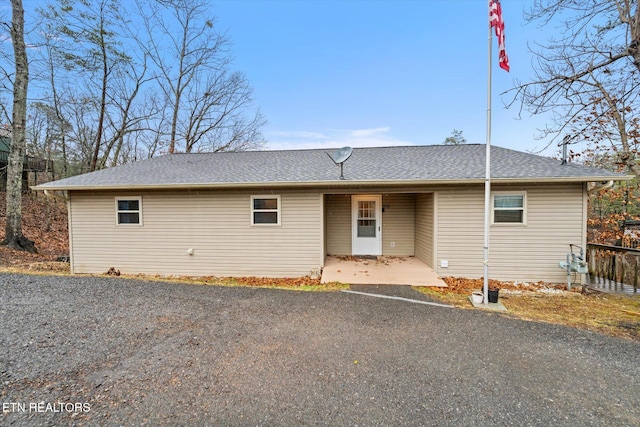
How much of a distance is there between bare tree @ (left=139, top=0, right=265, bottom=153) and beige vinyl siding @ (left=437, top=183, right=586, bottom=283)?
1606cm

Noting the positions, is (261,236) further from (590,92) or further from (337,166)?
(590,92)

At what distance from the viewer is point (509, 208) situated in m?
6.89

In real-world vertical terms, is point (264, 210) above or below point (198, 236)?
above

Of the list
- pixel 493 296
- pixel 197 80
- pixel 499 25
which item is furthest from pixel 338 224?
pixel 197 80

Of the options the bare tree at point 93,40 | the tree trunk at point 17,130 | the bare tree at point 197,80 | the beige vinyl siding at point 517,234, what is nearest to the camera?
the beige vinyl siding at point 517,234

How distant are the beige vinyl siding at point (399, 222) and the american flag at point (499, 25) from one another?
4.87m

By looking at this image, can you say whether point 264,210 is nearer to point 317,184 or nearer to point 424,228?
point 317,184

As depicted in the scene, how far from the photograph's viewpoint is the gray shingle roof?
6.74 metres

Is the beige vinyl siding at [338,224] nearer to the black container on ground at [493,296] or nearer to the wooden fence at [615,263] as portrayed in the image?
the black container on ground at [493,296]

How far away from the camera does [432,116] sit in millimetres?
14438

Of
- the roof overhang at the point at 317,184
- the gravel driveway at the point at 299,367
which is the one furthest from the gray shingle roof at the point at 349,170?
the gravel driveway at the point at 299,367

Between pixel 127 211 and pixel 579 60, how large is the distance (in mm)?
13263

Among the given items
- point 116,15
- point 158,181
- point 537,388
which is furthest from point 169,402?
point 116,15

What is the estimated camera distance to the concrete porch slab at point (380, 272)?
6.55 metres
